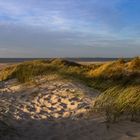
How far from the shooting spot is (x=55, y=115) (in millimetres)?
10555

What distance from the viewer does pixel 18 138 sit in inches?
333

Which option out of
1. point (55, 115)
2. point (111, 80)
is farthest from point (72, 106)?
point (111, 80)

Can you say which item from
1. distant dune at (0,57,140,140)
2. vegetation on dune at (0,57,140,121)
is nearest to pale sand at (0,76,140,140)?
distant dune at (0,57,140,140)

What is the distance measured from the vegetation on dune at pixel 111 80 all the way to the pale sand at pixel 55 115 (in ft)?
1.43

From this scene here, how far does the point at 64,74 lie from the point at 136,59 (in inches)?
133

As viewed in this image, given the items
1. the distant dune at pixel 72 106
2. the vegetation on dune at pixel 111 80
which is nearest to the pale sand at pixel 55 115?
the distant dune at pixel 72 106

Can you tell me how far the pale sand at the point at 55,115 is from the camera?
856cm

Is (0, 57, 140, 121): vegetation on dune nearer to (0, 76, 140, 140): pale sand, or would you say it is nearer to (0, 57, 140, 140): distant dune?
(0, 57, 140, 140): distant dune

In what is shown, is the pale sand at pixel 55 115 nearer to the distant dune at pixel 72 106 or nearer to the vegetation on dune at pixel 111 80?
the distant dune at pixel 72 106

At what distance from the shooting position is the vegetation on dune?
957 cm

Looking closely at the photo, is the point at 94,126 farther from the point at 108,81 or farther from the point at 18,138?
the point at 108,81

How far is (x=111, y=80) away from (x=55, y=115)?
4687 mm

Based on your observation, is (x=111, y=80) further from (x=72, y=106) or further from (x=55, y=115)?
(x=55, y=115)

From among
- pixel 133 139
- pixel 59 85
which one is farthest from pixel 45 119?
pixel 59 85
